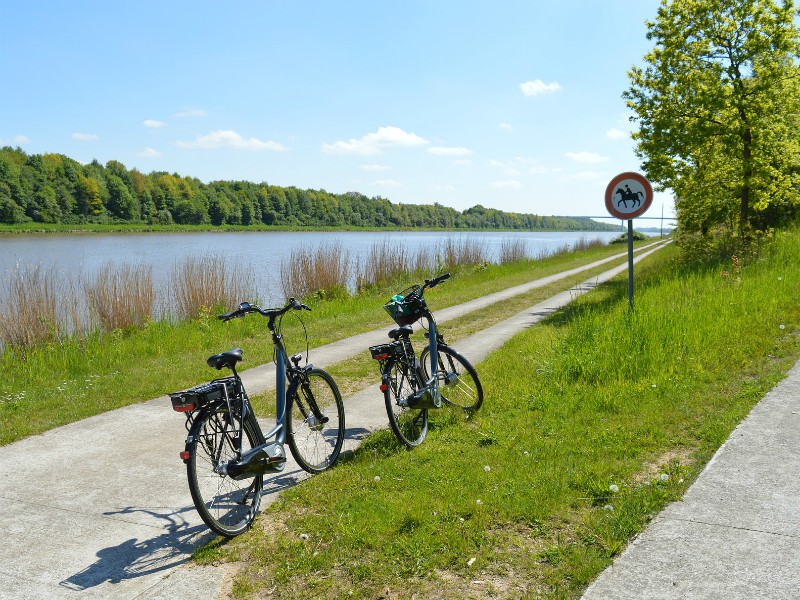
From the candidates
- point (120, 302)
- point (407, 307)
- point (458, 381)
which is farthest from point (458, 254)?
point (407, 307)

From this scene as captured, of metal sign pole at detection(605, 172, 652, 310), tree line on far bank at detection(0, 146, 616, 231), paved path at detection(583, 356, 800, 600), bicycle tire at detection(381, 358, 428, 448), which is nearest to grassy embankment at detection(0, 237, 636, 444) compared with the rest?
bicycle tire at detection(381, 358, 428, 448)

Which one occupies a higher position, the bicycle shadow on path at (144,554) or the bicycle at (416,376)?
the bicycle at (416,376)

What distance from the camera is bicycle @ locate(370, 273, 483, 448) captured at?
510 cm

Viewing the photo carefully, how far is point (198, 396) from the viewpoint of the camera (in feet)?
11.6

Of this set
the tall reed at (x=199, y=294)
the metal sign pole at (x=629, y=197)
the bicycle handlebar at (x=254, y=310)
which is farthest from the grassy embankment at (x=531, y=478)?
the tall reed at (x=199, y=294)

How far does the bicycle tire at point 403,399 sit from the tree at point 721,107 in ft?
49.4

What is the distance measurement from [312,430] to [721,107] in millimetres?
16358

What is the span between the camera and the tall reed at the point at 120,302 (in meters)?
11.8

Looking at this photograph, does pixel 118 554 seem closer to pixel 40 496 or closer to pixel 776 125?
pixel 40 496

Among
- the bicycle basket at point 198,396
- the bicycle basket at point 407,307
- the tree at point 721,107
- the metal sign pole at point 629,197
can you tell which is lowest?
the bicycle basket at point 198,396

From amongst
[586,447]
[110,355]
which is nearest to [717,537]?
[586,447]

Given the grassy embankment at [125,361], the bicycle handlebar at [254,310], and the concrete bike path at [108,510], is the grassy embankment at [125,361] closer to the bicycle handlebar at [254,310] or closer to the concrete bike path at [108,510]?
the concrete bike path at [108,510]

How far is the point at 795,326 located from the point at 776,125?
10861 mm

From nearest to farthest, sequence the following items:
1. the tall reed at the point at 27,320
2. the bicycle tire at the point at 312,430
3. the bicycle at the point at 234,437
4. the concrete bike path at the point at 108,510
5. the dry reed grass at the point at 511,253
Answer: the concrete bike path at the point at 108,510
the bicycle at the point at 234,437
the bicycle tire at the point at 312,430
the tall reed at the point at 27,320
the dry reed grass at the point at 511,253
